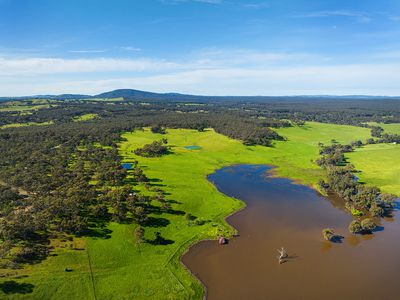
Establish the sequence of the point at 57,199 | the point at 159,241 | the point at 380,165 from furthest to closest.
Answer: the point at 380,165, the point at 57,199, the point at 159,241

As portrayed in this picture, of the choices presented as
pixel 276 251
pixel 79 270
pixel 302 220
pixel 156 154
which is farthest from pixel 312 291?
pixel 156 154

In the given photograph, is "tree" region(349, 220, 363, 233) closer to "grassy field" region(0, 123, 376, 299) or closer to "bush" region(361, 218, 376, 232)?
"bush" region(361, 218, 376, 232)

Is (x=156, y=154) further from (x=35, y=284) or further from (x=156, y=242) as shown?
(x=35, y=284)

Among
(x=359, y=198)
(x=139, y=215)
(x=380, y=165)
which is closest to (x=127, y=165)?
(x=139, y=215)

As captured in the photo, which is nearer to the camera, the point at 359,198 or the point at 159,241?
the point at 159,241

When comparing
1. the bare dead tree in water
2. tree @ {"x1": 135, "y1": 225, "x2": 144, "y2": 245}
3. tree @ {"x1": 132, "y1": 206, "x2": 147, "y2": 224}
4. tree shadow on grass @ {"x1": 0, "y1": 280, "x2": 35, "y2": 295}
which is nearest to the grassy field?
tree shadow on grass @ {"x1": 0, "y1": 280, "x2": 35, "y2": 295}

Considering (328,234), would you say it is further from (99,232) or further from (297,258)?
(99,232)

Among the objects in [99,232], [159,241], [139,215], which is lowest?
[159,241]
